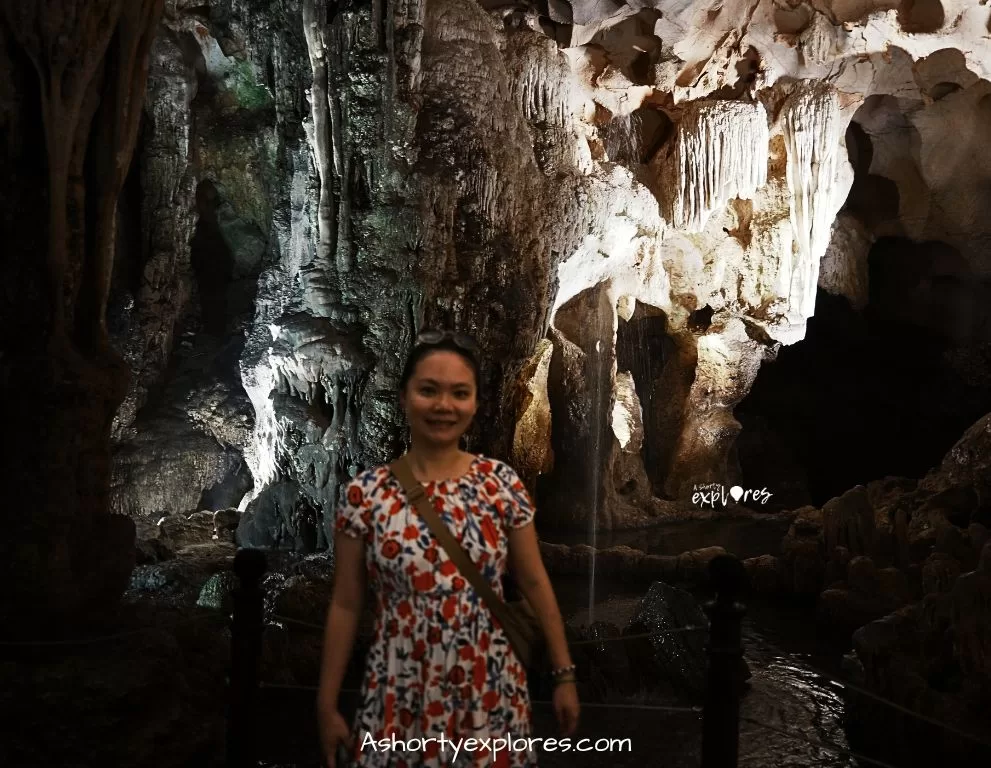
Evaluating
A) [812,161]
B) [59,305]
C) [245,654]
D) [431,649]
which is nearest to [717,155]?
[812,161]

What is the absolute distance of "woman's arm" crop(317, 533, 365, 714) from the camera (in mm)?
1816

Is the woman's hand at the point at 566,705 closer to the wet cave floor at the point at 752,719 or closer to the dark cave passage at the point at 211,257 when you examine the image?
the wet cave floor at the point at 752,719

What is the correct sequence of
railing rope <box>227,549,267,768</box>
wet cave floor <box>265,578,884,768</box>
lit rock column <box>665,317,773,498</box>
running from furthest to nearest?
lit rock column <box>665,317,773,498</box> → wet cave floor <box>265,578,884,768</box> → railing rope <box>227,549,267,768</box>

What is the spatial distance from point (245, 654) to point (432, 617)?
1.06 m

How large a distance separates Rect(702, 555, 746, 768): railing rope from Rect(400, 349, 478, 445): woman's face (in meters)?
0.95

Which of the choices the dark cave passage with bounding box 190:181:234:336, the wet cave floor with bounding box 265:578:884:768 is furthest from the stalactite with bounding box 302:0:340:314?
the wet cave floor with bounding box 265:578:884:768

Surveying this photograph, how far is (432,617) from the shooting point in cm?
176

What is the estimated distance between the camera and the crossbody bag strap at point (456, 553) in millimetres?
1761

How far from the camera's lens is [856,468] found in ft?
51.4

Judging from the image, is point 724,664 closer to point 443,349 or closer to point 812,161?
point 443,349

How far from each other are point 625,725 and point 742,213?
386 inches

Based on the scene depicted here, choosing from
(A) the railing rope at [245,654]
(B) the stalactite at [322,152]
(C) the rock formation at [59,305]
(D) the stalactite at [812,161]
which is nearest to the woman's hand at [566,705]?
(A) the railing rope at [245,654]

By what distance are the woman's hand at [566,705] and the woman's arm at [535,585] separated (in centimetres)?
5

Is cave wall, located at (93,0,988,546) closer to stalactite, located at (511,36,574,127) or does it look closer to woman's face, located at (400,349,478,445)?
stalactite, located at (511,36,574,127)
